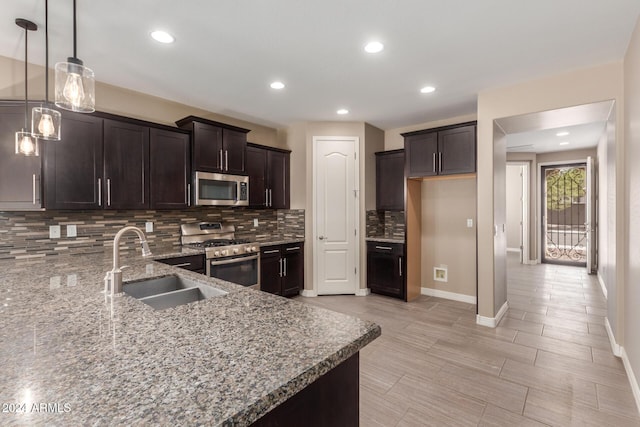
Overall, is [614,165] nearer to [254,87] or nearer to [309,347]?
[309,347]

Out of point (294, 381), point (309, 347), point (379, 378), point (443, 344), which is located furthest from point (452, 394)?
point (294, 381)

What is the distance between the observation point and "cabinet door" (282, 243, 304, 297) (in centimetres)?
433

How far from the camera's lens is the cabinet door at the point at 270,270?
4051 mm

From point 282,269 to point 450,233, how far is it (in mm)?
2546

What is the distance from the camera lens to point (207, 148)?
3.66 meters

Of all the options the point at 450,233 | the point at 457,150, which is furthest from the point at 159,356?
the point at 450,233

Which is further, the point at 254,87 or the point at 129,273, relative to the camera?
the point at 254,87

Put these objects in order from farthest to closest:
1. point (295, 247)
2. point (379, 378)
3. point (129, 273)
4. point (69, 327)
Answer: point (295, 247) < point (379, 378) < point (129, 273) < point (69, 327)

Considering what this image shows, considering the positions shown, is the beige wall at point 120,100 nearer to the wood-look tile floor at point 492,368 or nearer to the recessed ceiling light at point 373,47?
the recessed ceiling light at point 373,47

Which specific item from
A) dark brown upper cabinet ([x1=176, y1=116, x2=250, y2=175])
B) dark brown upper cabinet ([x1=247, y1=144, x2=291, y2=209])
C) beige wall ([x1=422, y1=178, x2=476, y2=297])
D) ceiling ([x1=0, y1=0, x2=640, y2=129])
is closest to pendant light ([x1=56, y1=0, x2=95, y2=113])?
ceiling ([x1=0, y1=0, x2=640, y2=129])

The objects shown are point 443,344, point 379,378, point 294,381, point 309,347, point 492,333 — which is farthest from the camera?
point 492,333

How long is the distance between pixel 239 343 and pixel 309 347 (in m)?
0.23

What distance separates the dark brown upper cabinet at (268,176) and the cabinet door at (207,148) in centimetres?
52

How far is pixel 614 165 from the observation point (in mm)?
2732
